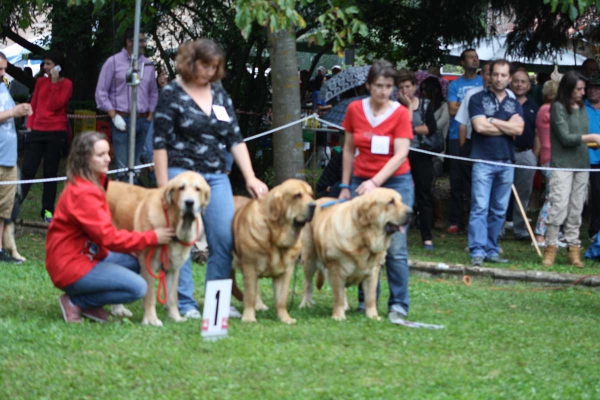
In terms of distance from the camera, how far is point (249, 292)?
730 centimetres

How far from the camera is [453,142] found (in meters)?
13.6

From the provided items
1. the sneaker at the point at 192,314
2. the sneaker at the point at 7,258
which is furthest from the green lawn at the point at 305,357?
the sneaker at the point at 7,258

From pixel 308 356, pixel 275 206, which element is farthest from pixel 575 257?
pixel 308 356

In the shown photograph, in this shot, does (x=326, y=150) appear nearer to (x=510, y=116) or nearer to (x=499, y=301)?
(x=510, y=116)

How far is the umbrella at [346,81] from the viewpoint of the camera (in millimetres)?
14258

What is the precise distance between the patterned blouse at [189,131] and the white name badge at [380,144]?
3.45 feet

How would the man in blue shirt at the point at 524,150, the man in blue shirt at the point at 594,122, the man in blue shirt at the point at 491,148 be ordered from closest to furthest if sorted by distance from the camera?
the man in blue shirt at the point at 491,148 < the man in blue shirt at the point at 594,122 < the man in blue shirt at the point at 524,150

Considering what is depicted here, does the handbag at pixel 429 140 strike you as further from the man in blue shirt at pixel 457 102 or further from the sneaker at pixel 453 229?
the sneaker at pixel 453 229

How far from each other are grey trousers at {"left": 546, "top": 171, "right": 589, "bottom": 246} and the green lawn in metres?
2.84

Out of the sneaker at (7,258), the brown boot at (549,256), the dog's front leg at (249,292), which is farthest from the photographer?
the brown boot at (549,256)

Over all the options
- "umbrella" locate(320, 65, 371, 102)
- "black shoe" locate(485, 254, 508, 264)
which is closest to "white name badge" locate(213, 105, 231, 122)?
"black shoe" locate(485, 254, 508, 264)

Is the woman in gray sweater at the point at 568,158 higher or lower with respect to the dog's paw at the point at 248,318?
higher

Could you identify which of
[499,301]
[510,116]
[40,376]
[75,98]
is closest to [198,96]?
[40,376]

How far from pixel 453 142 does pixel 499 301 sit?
4.86 metres
